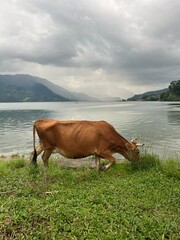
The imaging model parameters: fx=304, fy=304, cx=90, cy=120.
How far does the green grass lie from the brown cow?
78 centimetres

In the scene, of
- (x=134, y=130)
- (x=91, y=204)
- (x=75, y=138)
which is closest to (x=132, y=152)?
(x=75, y=138)

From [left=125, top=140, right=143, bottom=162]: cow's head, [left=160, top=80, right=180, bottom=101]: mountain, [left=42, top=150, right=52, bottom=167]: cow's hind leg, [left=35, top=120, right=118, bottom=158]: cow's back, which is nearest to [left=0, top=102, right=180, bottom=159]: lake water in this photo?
[left=125, top=140, right=143, bottom=162]: cow's head

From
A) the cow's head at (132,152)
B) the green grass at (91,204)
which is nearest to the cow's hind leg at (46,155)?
the green grass at (91,204)

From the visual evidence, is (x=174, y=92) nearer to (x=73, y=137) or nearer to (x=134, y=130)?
(x=134, y=130)

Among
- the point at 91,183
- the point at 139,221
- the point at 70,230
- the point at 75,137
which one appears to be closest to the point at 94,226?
the point at 70,230

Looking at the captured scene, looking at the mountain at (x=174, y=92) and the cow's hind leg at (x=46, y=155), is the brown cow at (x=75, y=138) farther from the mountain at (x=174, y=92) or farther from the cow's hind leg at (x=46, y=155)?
the mountain at (x=174, y=92)

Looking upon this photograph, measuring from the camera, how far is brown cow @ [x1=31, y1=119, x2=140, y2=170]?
11.7 metres

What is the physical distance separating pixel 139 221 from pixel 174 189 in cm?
309

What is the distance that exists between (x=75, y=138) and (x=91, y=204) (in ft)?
14.7

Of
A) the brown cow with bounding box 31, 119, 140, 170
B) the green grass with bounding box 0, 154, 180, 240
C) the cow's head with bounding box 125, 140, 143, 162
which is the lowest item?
the green grass with bounding box 0, 154, 180, 240

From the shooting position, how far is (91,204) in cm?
764

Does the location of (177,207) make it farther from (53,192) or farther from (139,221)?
(53,192)

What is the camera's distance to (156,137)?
1233 inches

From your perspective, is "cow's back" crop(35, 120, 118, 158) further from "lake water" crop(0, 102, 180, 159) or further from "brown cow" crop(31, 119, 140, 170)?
"lake water" crop(0, 102, 180, 159)
